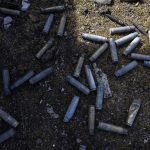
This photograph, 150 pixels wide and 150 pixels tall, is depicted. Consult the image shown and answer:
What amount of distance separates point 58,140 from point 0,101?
165 cm

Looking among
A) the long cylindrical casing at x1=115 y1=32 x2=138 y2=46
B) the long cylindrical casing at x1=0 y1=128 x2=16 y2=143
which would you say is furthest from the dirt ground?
the long cylindrical casing at x1=115 y1=32 x2=138 y2=46

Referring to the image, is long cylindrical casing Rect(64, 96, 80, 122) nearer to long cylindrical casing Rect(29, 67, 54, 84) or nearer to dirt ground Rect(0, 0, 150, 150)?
dirt ground Rect(0, 0, 150, 150)

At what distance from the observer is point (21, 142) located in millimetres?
9266

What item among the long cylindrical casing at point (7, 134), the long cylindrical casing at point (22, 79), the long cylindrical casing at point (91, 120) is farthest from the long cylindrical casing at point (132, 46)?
the long cylindrical casing at point (7, 134)

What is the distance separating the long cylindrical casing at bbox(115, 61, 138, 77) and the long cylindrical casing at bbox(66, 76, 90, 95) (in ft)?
2.84

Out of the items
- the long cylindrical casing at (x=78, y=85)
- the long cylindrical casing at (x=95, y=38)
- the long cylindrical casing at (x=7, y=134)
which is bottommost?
the long cylindrical casing at (x=7, y=134)

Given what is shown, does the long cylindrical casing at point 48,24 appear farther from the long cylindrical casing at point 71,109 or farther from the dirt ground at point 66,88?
the long cylindrical casing at point 71,109

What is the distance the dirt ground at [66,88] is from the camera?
932 cm

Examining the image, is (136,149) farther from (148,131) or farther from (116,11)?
(116,11)

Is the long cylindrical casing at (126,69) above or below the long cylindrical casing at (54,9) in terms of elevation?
below

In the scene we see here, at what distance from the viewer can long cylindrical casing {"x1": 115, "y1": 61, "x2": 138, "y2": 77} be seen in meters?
10.2

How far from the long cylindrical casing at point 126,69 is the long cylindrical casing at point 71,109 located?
47.5 inches

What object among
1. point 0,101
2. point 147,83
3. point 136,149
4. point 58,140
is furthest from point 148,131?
point 0,101

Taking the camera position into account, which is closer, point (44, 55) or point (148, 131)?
point (148, 131)
